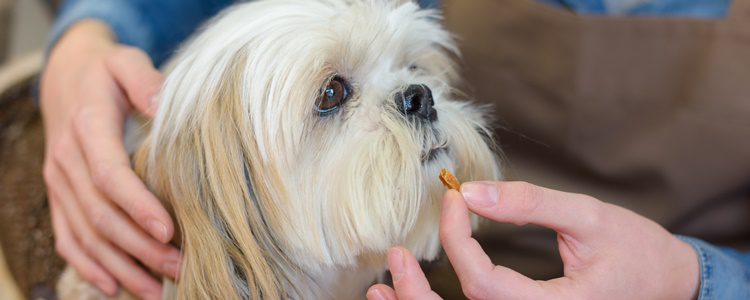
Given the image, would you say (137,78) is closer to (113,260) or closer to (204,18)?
(113,260)

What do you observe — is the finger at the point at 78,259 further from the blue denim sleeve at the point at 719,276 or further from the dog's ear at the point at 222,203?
the blue denim sleeve at the point at 719,276

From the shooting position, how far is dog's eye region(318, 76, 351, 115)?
3.45 feet

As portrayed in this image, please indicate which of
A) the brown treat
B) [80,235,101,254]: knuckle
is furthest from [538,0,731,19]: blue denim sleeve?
[80,235,101,254]: knuckle

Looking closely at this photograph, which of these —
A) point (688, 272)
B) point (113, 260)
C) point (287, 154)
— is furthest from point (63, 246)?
point (688, 272)

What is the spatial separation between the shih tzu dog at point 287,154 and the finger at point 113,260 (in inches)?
5.2

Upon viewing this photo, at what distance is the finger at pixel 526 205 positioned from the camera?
0.84m

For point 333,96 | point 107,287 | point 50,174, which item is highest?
point 333,96

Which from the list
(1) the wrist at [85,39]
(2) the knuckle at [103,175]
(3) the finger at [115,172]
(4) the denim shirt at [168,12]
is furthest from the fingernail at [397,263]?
(1) the wrist at [85,39]

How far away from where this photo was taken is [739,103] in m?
1.25

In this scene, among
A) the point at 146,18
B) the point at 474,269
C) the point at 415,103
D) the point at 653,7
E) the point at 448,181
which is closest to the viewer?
the point at 474,269

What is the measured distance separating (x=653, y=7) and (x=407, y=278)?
868 millimetres

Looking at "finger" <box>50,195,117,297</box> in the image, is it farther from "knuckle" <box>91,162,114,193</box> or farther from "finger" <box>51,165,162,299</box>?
"knuckle" <box>91,162,114,193</box>

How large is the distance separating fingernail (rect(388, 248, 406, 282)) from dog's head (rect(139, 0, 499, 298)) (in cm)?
14

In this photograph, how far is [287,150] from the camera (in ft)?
3.29
